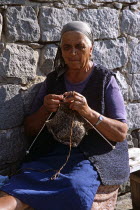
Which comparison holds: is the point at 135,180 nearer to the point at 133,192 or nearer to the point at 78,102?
the point at 133,192

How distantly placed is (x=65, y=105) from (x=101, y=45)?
0.99 meters

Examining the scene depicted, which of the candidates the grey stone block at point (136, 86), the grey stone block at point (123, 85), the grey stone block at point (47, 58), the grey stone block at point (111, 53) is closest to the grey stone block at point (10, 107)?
the grey stone block at point (47, 58)

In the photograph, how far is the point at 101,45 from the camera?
3.46 meters

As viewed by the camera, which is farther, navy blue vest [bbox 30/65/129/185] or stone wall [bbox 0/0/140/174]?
stone wall [bbox 0/0/140/174]

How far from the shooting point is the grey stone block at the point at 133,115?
A: 374 centimetres

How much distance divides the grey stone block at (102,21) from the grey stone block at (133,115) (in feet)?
2.27

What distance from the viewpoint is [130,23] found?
3635mm

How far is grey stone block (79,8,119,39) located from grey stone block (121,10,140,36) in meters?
0.09

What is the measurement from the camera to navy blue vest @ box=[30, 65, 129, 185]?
9.14 feet

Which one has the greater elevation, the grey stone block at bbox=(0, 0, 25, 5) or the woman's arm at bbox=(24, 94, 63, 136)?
the grey stone block at bbox=(0, 0, 25, 5)

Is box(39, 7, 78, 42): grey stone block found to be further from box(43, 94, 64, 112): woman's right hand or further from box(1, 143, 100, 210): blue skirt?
box(1, 143, 100, 210): blue skirt

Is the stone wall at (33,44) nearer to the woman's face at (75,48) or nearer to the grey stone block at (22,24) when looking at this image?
the grey stone block at (22,24)

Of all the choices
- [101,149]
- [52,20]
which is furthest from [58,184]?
[52,20]

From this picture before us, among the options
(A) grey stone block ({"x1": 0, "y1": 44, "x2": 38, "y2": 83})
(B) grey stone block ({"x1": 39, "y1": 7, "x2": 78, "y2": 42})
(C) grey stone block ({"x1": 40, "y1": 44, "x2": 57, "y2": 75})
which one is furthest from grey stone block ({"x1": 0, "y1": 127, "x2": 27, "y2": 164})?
(B) grey stone block ({"x1": 39, "y1": 7, "x2": 78, "y2": 42})
